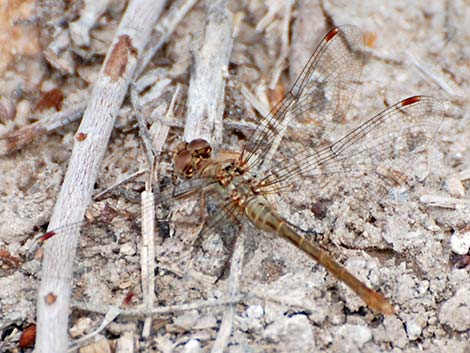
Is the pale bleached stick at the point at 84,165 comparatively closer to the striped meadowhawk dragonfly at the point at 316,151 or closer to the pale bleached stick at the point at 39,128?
the pale bleached stick at the point at 39,128

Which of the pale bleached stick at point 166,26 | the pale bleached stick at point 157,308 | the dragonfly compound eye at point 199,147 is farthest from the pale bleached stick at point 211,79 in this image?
the pale bleached stick at point 157,308

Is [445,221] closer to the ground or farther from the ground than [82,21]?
closer to the ground

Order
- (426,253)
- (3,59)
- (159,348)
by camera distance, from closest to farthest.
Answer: (159,348), (426,253), (3,59)

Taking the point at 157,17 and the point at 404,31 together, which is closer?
the point at 157,17

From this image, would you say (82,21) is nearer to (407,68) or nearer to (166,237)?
(166,237)

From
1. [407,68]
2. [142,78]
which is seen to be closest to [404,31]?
[407,68]

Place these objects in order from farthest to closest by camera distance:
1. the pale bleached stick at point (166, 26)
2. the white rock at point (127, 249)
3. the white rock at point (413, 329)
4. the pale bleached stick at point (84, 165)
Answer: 1. the pale bleached stick at point (166, 26)
2. the white rock at point (127, 249)
3. the white rock at point (413, 329)
4. the pale bleached stick at point (84, 165)

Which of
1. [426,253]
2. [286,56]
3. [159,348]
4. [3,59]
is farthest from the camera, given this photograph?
[286,56]

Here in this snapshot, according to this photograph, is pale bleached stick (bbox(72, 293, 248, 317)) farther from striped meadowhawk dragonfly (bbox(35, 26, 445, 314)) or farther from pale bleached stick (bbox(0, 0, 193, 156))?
pale bleached stick (bbox(0, 0, 193, 156))
